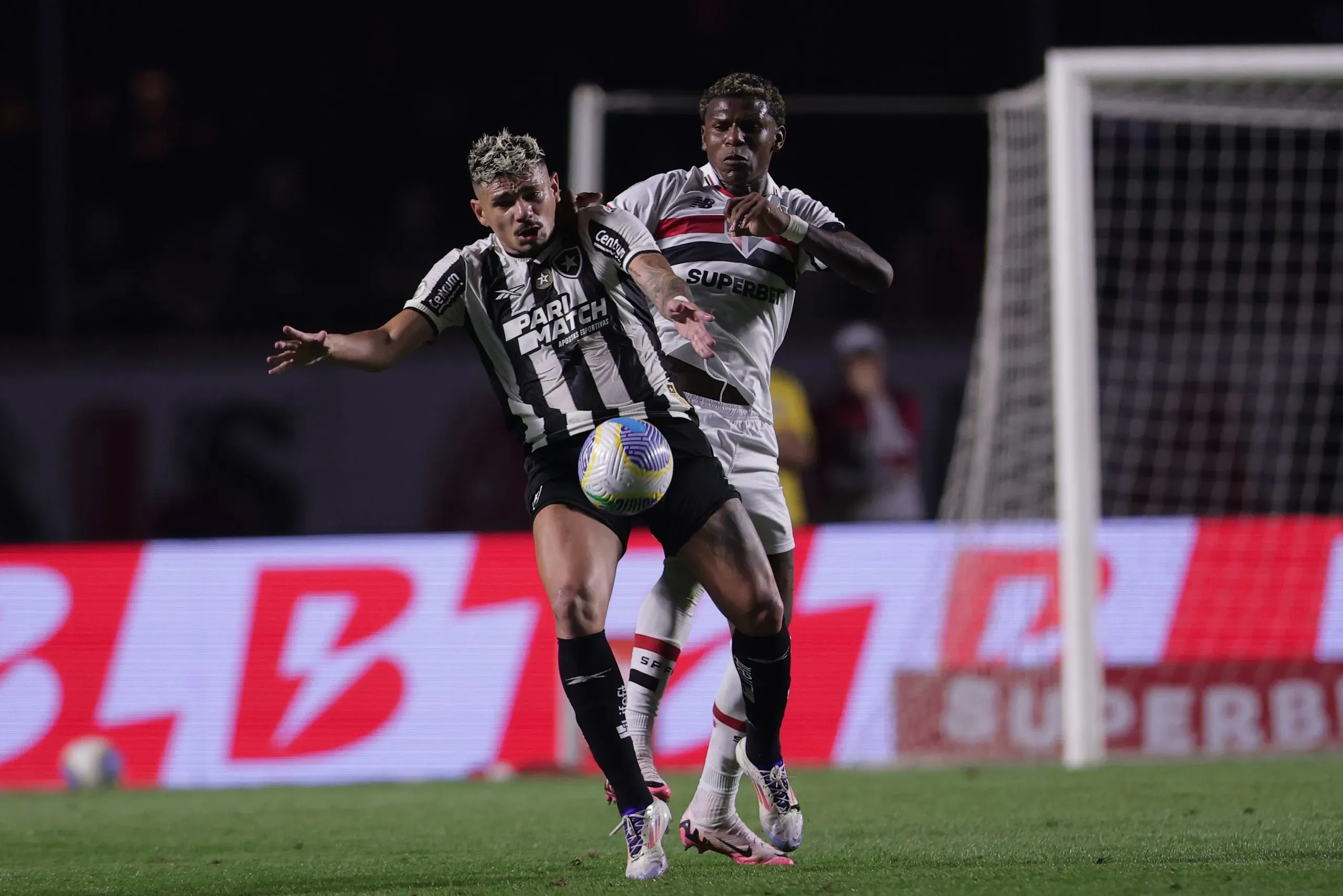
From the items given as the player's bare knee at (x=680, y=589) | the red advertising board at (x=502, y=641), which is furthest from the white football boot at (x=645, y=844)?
the red advertising board at (x=502, y=641)

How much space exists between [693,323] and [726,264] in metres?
0.85

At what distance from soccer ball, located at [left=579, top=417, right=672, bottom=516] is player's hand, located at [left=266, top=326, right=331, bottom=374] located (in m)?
0.74

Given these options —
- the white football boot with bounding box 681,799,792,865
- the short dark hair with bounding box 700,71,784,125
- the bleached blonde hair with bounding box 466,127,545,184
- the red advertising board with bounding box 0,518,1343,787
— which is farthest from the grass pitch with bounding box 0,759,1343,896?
the short dark hair with bounding box 700,71,784,125

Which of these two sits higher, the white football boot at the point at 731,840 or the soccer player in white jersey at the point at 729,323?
the soccer player in white jersey at the point at 729,323

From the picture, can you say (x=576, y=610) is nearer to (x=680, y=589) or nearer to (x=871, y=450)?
(x=680, y=589)

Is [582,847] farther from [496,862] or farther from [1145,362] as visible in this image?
[1145,362]

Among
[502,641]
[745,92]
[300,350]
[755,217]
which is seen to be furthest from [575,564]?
[502,641]

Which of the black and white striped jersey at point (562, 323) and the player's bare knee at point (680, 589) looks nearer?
the black and white striped jersey at point (562, 323)

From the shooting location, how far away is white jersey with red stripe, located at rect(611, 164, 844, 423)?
5078mm

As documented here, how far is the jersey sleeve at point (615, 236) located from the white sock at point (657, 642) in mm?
956

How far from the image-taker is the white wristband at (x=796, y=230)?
466 cm

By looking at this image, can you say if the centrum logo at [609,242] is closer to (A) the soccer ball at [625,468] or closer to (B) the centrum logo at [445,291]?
(B) the centrum logo at [445,291]

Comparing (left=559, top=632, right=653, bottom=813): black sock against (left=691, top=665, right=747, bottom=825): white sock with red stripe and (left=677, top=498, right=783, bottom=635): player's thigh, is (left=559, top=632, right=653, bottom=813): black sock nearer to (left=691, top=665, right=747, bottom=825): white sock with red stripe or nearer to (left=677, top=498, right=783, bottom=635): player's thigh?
(left=677, top=498, right=783, bottom=635): player's thigh

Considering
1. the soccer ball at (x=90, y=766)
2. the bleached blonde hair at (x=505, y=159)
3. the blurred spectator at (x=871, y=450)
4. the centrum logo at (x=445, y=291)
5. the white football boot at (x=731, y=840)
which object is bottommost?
the soccer ball at (x=90, y=766)
